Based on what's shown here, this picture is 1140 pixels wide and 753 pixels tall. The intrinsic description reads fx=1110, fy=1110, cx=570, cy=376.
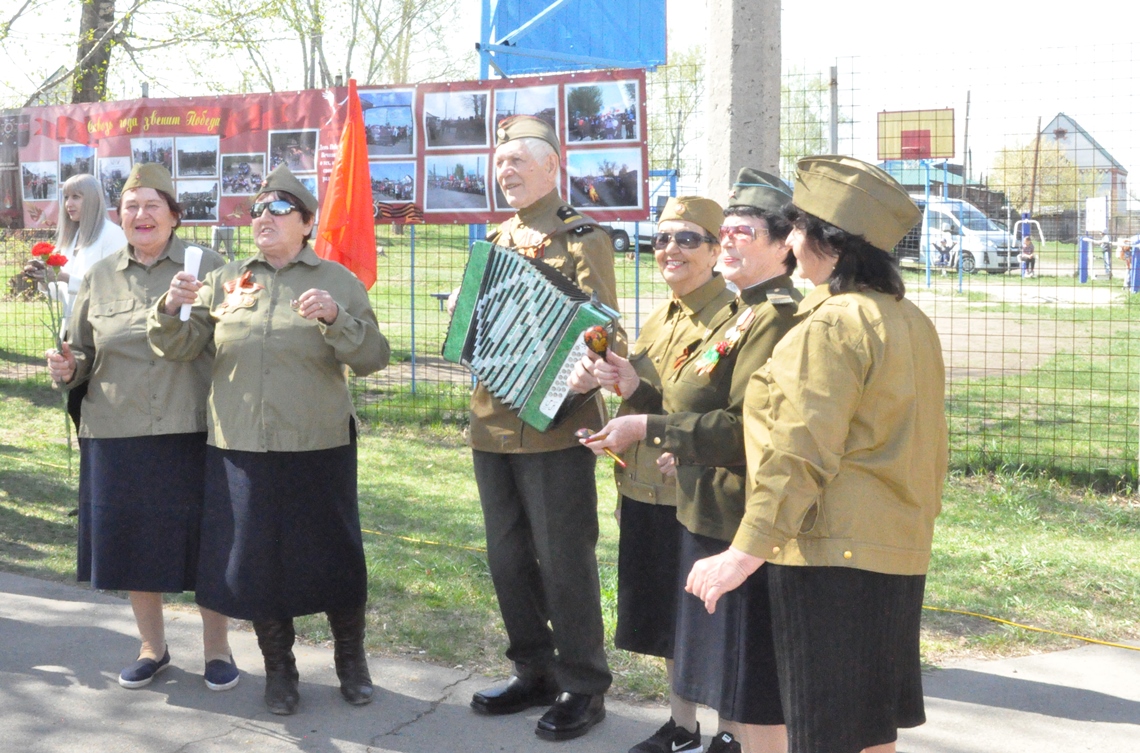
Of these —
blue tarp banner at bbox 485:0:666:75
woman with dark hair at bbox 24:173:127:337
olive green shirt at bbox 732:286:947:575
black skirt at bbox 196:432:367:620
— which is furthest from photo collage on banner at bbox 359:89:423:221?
olive green shirt at bbox 732:286:947:575

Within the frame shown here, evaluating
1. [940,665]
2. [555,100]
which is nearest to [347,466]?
[940,665]

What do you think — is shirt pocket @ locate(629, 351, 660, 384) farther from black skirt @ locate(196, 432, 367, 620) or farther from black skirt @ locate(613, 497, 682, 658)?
black skirt @ locate(196, 432, 367, 620)

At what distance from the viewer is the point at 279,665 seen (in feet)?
14.0

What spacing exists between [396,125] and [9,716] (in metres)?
5.73

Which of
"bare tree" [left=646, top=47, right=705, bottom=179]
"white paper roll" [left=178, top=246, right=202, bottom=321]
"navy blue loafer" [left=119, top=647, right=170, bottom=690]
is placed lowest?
"navy blue loafer" [left=119, top=647, right=170, bottom=690]

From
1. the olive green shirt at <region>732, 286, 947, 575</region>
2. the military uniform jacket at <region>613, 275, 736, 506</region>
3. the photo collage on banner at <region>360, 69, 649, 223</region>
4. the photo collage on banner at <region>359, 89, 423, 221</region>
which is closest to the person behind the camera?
the olive green shirt at <region>732, 286, 947, 575</region>

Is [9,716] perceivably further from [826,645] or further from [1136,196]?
[1136,196]

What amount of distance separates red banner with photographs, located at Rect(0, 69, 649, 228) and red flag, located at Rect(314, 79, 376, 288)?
799mm

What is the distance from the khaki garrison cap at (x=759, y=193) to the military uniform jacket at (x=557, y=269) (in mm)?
739

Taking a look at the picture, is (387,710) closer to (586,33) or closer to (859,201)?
(859,201)

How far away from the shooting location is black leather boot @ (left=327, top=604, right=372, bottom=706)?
14.1ft

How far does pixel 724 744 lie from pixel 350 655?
4.97ft

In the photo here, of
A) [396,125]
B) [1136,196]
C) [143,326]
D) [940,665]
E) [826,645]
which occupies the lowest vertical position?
[940,665]

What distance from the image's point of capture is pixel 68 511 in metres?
7.13
